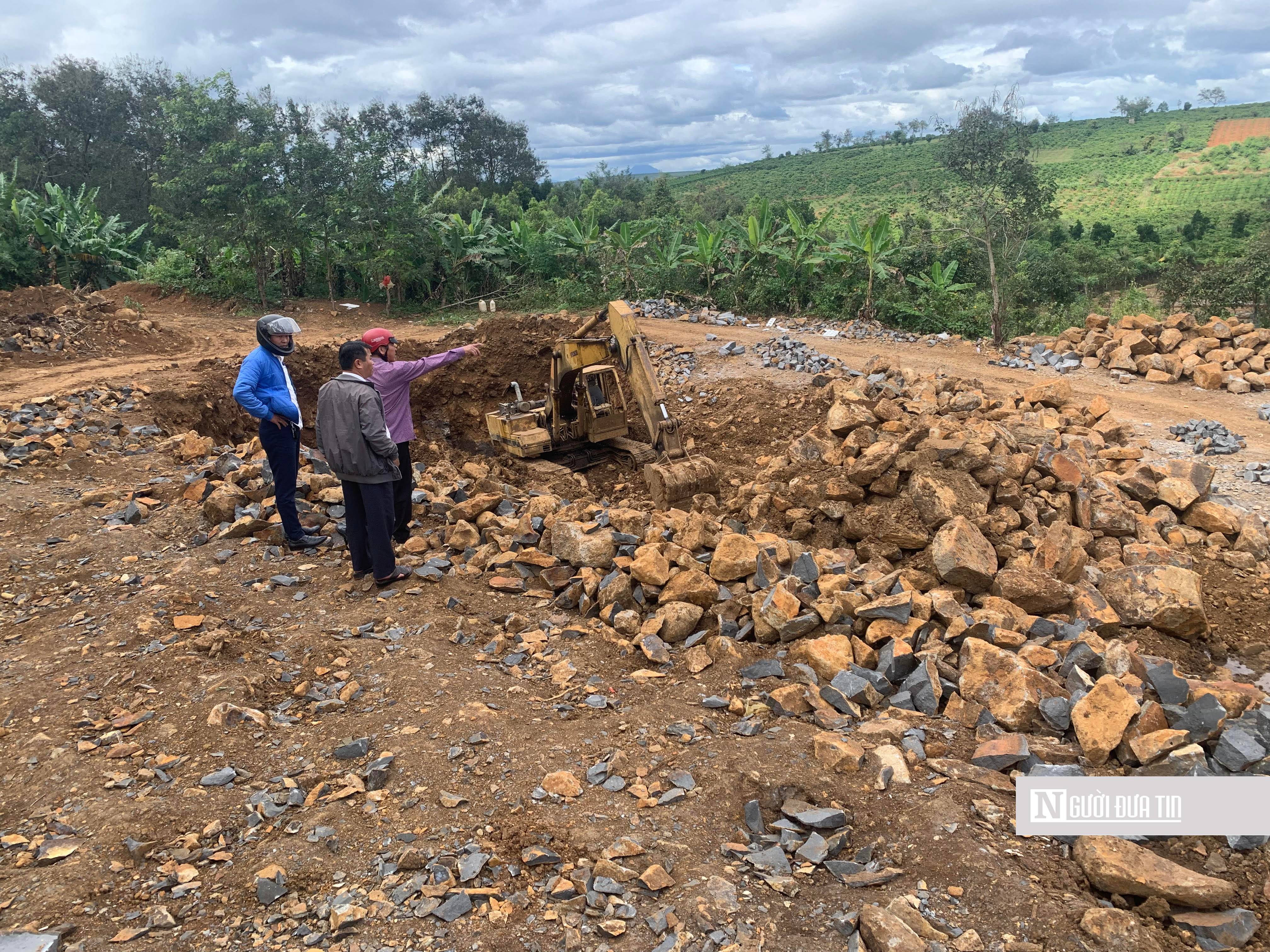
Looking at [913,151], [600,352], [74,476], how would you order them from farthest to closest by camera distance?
[913,151] < [600,352] < [74,476]

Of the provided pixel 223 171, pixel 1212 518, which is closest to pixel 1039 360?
pixel 1212 518

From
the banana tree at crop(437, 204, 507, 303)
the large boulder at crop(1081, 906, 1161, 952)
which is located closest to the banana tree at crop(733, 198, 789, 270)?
the banana tree at crop(437, 204, 507, 303)

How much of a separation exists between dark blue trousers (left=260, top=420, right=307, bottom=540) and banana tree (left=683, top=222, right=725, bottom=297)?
38.2 feet

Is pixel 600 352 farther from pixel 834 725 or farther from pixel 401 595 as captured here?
pixel 834 725

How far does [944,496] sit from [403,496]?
153 inches

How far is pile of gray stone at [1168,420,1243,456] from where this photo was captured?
8070mm

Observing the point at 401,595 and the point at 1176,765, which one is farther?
the point at 401,595

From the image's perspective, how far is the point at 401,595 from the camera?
4.96 m

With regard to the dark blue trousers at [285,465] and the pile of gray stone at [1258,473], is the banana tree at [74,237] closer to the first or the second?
the dark blue trousers at [285,465]

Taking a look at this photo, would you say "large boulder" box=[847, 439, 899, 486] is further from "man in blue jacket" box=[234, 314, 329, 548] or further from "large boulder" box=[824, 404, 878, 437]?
"man in blue jacket" box=[234, 314, 329, 548]

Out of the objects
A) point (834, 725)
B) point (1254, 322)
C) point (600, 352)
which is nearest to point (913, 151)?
point (1254, 322)

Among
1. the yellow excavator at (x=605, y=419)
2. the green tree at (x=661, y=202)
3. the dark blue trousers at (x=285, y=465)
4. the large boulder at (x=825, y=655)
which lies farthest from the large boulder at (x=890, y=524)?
the green tree at (x=661, y=202)

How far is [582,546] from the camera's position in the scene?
17.3 ft

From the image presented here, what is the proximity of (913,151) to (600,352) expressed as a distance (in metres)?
62.6
